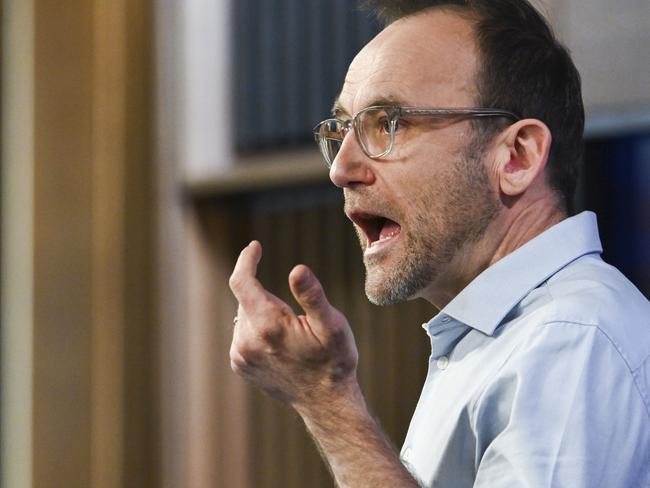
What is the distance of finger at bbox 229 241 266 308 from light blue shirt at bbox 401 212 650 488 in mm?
208

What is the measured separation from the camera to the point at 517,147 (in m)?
1.20

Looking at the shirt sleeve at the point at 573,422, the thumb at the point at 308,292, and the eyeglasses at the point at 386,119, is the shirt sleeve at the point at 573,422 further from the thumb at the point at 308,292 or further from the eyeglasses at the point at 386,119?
the eyeglasses at the point at 386,119

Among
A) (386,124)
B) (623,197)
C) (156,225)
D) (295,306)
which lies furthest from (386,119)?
(156,225)

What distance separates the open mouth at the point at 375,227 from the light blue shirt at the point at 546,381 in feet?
0.42

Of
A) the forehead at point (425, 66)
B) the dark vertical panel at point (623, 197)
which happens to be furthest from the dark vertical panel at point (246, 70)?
the forehead at point (425, 66)

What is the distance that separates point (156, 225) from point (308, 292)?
3068mm

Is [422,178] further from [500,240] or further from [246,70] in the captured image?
[246,70]

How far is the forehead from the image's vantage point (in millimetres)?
1192

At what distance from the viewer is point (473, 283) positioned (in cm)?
112

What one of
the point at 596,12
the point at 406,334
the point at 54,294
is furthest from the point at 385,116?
the point at 54,294

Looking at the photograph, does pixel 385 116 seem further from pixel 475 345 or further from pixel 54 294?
pixel 54 294

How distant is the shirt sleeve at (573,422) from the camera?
87 centimetres

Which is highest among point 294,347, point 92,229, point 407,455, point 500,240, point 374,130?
point 92,229

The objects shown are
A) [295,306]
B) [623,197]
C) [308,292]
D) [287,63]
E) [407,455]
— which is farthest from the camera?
[287,63]
